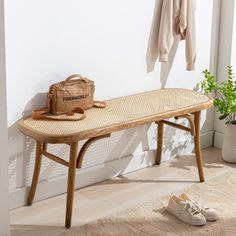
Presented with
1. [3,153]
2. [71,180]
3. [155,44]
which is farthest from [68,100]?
[155,44]

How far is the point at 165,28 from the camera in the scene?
148 inches

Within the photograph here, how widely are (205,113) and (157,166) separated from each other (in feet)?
2.13

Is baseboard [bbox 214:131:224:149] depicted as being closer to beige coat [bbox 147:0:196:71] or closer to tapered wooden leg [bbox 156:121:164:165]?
tapered wooden leg [bbox 156:121:164:165]

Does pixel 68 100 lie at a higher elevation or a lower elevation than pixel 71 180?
higher

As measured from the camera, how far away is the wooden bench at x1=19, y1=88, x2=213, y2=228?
3.07 metres

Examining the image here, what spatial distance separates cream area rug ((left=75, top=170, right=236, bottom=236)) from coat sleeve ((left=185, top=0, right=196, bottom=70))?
915mm

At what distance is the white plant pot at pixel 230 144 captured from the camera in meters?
4.18

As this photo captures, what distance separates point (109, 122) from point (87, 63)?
49 cm

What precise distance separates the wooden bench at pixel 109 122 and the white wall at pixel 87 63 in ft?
0.35

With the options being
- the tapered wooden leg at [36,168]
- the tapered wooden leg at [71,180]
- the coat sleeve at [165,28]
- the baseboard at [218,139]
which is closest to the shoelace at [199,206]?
the tapered wooden leg at [71,180]

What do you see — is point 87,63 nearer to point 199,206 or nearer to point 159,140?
point 159,140

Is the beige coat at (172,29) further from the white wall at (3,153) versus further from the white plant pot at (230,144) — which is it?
the white wall at (3,153)

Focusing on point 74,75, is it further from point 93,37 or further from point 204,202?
point 204,202

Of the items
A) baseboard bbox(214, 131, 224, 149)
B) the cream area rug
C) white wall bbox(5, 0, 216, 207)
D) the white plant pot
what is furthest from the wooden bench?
baseboard bbox(214, 131, 224, 149)
